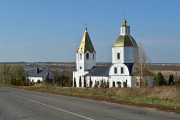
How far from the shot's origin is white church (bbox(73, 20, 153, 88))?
8044cm

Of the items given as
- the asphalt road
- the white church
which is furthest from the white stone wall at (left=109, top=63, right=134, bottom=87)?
the asphalt road

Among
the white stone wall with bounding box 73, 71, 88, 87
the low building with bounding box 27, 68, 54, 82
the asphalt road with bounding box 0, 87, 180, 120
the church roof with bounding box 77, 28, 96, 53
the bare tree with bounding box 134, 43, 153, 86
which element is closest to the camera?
the asphalt road with bounding box 0, 87, 180, 120

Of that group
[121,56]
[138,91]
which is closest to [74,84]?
[121,56]

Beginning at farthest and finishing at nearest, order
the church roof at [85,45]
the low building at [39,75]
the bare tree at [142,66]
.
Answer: the low building at [39,75] < the church roof at [85,45] < the bare tree at [142,66]

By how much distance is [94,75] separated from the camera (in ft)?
287

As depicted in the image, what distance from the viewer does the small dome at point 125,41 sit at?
263 feet

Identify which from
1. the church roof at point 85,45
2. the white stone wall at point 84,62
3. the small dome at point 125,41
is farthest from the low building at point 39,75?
the small dome at point 125,41

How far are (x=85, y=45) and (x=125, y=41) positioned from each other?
12453mm

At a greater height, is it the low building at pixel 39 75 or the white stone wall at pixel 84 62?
the white stone wall at pixel 84 62

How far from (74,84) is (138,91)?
62.5 meters

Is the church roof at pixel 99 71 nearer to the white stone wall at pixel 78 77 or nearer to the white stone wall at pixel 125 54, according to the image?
the white stone wall at pixel 78 77

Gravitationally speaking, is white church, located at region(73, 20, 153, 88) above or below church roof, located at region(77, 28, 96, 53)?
below

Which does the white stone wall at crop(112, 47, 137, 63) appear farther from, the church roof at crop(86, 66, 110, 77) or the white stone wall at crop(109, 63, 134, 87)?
the church roof at crop(86, 66, 110, 77)

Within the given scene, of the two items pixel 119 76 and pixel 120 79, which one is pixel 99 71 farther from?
pixel 120 79
